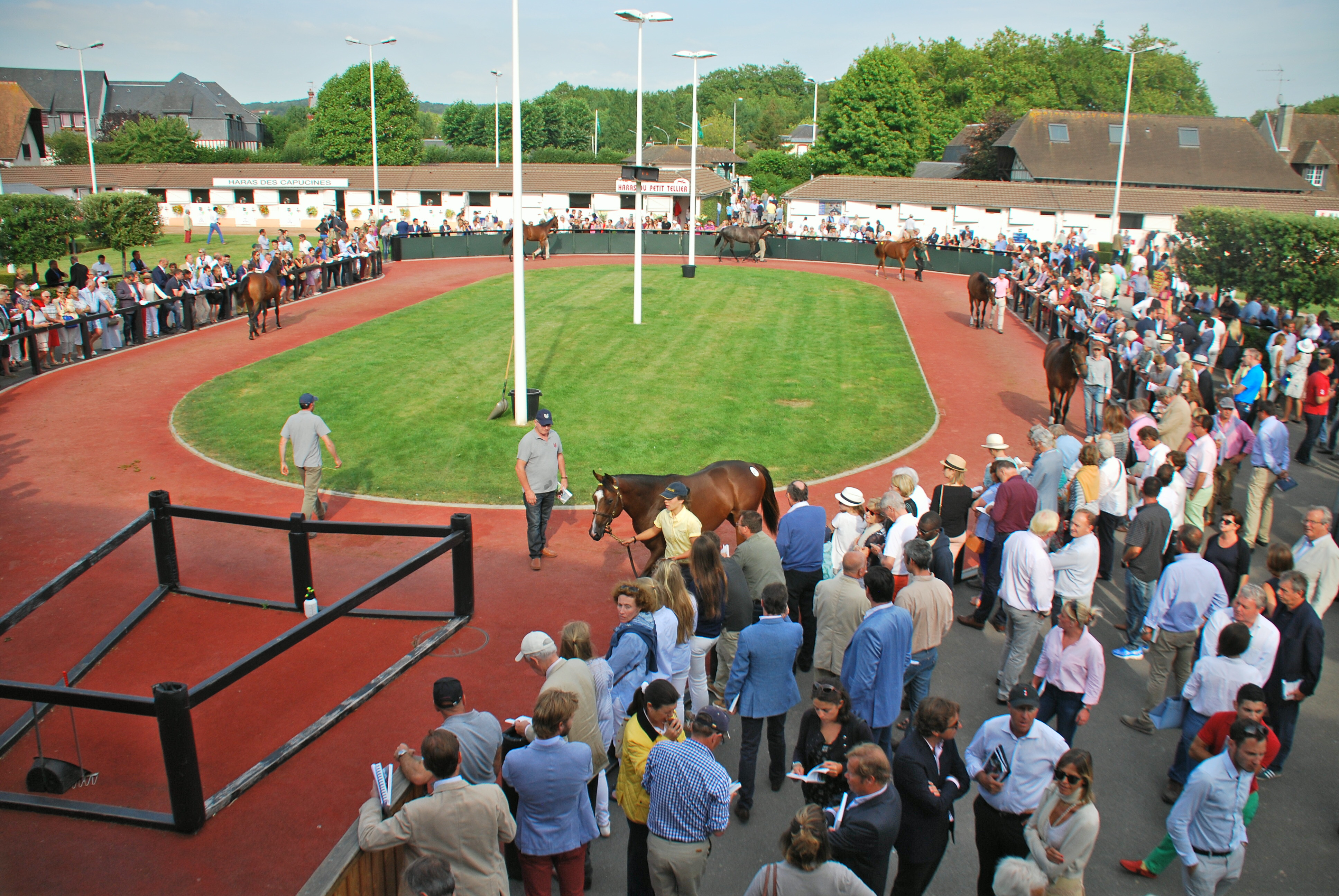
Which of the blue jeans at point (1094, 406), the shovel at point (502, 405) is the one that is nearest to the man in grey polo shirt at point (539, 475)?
the shovel at point (502, 405)

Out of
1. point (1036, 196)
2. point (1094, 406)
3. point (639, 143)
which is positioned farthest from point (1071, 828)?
point (1036, 196)

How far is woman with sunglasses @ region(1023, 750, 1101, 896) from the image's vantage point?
4.81 meters

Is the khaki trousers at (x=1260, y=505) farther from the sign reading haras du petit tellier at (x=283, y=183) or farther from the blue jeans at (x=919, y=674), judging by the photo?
the sign reading haras du petit tellier at (x=283, y=183)

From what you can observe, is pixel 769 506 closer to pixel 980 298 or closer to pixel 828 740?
pixel 828 740

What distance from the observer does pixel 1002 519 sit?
9.45 meters

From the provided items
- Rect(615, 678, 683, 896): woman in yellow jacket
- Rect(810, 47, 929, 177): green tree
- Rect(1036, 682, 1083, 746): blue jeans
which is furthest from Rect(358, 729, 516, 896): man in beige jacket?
Rect(810, 47, 929, 177): green tree

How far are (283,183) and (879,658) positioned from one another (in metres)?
52.5

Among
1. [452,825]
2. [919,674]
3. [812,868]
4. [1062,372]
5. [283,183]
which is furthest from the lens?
[283,183]

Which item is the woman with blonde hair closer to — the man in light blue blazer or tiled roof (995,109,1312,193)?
the man in light blue blazer

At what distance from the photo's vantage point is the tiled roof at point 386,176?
184ft

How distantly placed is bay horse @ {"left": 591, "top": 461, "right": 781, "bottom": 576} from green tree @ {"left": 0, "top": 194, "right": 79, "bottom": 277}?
3535 cm

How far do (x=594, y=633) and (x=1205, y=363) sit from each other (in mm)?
11348

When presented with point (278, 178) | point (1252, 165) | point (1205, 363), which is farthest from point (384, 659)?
point (1252, 165)

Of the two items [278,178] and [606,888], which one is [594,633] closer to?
[606,888]
